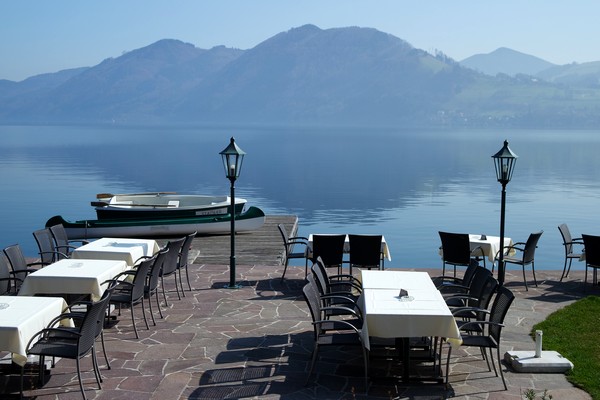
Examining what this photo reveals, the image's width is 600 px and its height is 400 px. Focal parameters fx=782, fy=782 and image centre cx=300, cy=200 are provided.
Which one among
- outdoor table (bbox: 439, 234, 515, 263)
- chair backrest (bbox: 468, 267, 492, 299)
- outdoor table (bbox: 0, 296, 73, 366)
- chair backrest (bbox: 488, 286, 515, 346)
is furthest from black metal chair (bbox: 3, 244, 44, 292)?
outdoor table (bbox: 439, 234, 515, 263)

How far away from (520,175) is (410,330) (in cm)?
4819

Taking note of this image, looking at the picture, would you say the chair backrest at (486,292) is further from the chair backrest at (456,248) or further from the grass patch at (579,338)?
the chair backrest at (456,248)

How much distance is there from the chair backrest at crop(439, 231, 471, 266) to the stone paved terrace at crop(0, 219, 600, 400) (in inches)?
47.4

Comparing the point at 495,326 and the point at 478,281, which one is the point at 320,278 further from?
the point at 495,326

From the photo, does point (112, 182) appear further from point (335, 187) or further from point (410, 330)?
point (410, 330)

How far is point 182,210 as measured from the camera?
68.4 feet

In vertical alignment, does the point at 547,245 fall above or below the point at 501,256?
below

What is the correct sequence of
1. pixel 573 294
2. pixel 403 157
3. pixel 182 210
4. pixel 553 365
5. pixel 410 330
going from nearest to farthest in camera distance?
pixel 410 330 → pixel 553 365 → pixel 573 294 → pixel 182 210 → pixel 403 157

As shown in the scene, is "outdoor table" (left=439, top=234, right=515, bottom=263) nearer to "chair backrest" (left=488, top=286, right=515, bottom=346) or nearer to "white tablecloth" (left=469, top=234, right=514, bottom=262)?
"white tablecloth" (left=469, top=234, right=514, bottom=262)

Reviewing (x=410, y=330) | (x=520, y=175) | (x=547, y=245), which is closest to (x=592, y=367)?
(x=410, y=330)

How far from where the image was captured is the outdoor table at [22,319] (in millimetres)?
6828

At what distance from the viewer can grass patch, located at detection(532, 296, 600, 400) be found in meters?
7.86

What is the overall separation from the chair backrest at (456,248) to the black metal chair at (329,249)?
1580 mm

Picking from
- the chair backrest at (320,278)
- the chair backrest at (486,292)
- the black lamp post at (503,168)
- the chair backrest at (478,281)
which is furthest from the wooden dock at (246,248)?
the chair backrest at (486,292)
